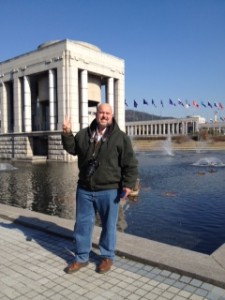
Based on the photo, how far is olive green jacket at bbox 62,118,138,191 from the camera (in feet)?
15.5

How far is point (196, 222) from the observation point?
8492 millimetres

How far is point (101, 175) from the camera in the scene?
4.75 metres

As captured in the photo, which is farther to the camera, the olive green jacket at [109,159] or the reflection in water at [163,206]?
the reflection in water at [163,206]

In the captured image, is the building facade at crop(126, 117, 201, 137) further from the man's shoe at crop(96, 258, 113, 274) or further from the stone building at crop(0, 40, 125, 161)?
the man's shoe at crop(96, 258, 113, 274)

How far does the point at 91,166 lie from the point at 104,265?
4.89 feet

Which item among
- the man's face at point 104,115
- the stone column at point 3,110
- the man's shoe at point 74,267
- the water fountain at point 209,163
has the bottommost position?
the water fountain at point 209,163

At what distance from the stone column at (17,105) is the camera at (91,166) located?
1385 inches

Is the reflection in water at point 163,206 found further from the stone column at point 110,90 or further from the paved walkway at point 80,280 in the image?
the stone column at point 110,90

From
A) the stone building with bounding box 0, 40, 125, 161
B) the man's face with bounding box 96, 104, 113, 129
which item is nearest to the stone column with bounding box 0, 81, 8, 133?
the stone building with bounding box 0, 40, 125, 161

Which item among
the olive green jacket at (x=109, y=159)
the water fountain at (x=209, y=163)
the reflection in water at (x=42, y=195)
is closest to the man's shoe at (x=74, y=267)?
the olive green jacket at (x=109, y=159)

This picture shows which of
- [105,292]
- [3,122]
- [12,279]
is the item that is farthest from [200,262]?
[3,122]

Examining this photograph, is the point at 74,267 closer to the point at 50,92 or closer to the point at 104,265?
the point at 104,265

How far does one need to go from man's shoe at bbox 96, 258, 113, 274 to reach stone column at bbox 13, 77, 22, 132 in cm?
3535

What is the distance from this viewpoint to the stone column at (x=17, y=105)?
38.3 metres
